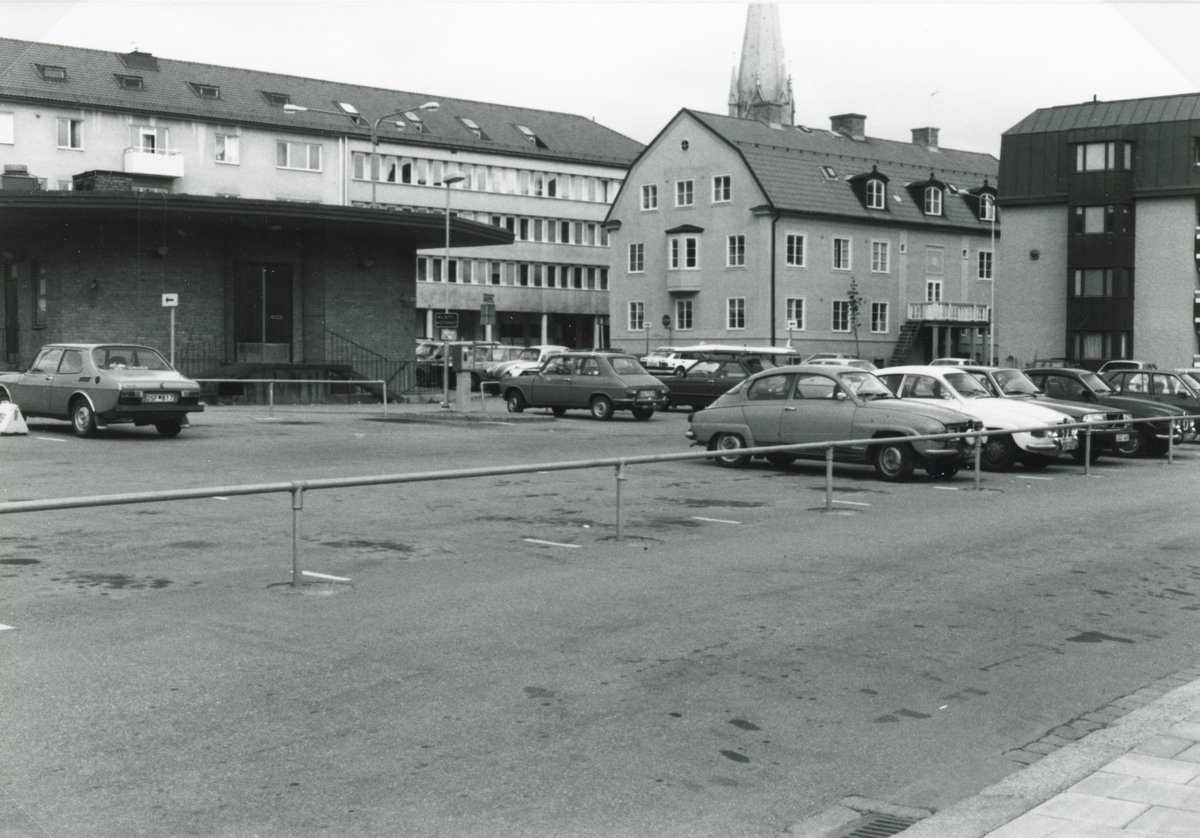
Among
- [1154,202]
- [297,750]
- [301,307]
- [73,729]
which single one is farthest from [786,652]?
[1154,202]

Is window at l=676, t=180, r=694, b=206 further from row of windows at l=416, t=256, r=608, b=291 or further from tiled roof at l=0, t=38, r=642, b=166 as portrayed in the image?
row of windows at l=416, t=256, r=608, b=291

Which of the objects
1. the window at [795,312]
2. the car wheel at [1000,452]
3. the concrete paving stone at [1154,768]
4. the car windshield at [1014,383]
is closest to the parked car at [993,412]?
the car wheel at [1000,452]

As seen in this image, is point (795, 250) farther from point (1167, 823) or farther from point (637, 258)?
point (1167, 823)

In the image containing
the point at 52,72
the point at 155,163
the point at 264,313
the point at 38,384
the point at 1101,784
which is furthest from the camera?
the point at 155,163

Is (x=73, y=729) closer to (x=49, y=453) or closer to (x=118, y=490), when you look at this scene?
(x=118, y=490)

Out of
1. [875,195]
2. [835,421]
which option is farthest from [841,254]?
[835,421]

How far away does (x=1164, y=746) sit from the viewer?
19.0 feet

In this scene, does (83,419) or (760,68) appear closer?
(83,419)

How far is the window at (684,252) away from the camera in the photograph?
2773 inches

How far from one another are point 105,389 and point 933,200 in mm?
60760

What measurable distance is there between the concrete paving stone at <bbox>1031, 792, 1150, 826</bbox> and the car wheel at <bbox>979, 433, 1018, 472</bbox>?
49.2 ft

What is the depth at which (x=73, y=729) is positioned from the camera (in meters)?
6.03

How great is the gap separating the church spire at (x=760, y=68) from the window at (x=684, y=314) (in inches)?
2288

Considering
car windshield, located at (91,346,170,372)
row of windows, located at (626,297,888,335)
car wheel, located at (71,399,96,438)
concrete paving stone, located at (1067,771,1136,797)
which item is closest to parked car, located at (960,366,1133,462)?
car windshield, located at (91,346,170,372)
